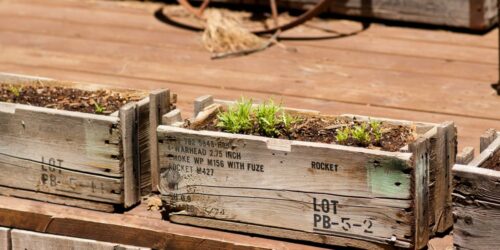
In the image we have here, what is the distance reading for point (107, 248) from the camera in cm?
382

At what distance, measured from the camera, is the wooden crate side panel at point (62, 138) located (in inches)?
149

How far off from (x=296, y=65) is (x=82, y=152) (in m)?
1.65

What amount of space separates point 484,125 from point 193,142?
4.14ft

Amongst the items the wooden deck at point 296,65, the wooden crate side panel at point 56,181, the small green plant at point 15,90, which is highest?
the small green plant at point 15,90

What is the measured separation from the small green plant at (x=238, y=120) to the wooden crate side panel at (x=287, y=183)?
9 cm

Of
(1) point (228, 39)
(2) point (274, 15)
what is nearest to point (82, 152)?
(1) point (228, 39)

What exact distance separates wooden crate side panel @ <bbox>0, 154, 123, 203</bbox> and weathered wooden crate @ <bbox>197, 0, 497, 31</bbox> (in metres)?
2.27

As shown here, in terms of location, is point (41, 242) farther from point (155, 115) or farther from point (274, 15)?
point (274, 15)

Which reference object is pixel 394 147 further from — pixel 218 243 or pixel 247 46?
pixel 247 46

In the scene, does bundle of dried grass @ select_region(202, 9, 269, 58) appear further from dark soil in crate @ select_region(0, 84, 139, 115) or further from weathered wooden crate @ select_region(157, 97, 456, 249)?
weathered wooden crate @ select_region(157, 97, 456, 249)

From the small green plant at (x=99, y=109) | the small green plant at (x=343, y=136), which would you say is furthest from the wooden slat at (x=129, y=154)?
the small green plant at (x=343, y=136)

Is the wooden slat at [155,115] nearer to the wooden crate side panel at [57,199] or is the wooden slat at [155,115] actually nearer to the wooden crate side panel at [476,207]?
the wooden crate side panel at [57,199]

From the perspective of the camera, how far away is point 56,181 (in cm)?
391

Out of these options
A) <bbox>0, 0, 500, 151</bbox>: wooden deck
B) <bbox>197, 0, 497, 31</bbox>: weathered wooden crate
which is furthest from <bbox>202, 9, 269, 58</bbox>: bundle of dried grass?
<bbox>197, 0, 497, 31</bbox>: weathered wooden crate
